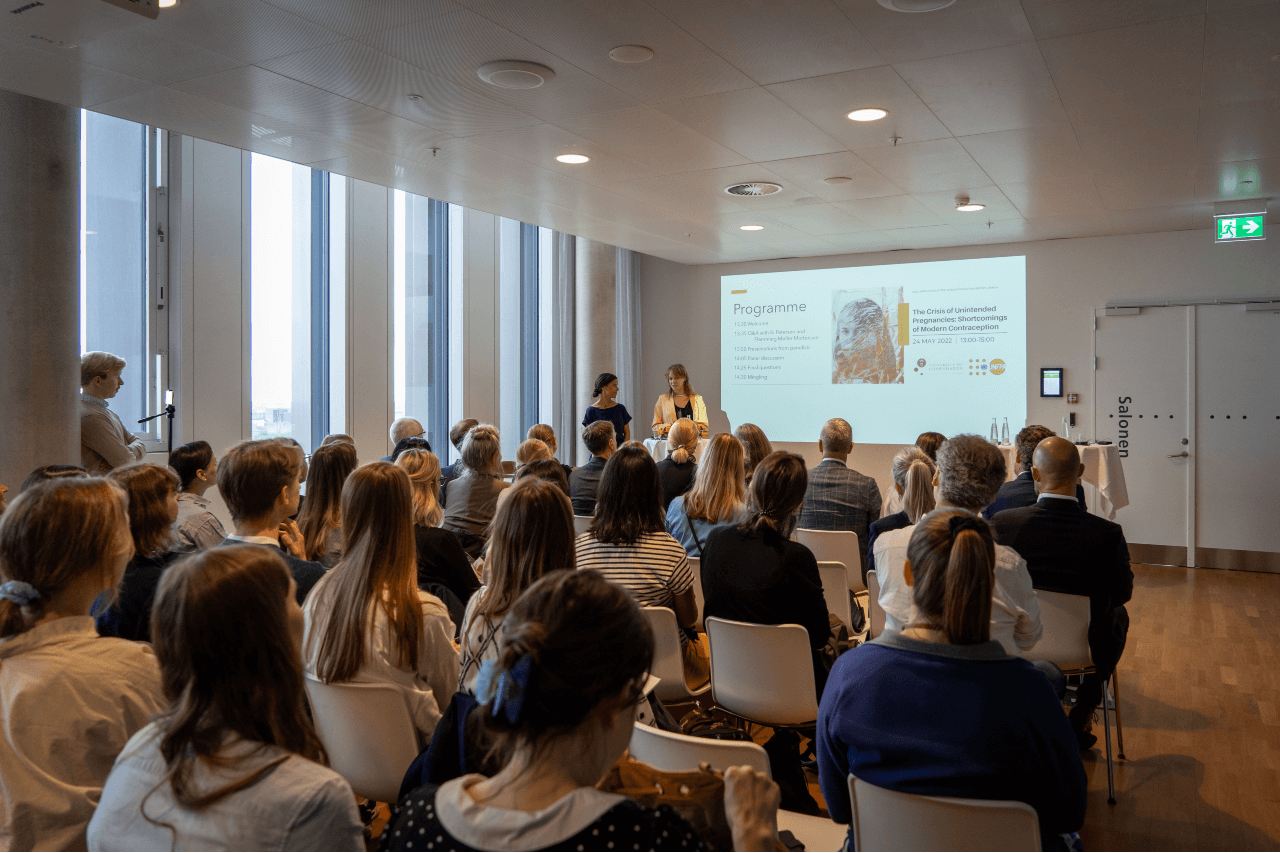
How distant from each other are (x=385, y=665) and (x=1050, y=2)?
321 cm

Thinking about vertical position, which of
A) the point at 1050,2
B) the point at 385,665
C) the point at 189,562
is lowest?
the point at 385,665

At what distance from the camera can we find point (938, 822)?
5.21ft

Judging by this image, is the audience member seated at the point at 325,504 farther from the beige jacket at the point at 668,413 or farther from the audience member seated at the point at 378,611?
the beige jacket at the point at 668,413

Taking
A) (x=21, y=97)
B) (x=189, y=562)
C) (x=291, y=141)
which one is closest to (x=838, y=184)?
(x=291, y=141)

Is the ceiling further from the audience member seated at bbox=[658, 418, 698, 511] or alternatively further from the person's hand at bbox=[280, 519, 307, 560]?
the person's hand at bbox=[280, 519, 307, 560]

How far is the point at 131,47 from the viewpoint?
3.81 m

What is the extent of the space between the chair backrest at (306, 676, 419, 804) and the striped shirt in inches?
39.0

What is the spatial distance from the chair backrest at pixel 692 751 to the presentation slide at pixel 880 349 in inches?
319

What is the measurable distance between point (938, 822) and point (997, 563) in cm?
125

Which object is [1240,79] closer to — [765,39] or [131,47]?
[765,39]

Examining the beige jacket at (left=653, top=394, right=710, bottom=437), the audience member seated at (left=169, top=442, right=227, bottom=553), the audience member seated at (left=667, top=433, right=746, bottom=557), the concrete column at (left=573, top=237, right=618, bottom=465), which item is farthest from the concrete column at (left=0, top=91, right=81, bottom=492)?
the concrete column at (left=573, top=237, right=618, bottom=465)

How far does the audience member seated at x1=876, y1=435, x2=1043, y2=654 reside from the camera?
106 inches

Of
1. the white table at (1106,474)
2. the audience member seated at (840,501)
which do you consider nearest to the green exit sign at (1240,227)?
the white table at (1106,474)

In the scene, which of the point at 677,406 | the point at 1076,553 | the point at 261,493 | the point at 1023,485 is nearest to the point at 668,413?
the point at 677,406
